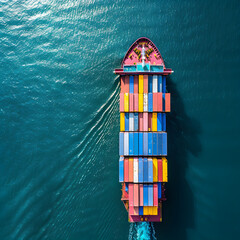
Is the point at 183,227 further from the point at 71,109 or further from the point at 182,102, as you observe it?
Answer: the point at 71,109

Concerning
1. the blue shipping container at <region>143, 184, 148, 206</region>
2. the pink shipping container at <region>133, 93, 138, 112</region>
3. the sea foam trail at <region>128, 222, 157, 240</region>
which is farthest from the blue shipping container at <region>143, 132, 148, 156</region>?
the sea foam trail at <region>128, 222, 157, 240</region>

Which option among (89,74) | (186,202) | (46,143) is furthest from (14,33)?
(186,202)

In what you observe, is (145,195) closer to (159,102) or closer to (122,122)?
(122,122)

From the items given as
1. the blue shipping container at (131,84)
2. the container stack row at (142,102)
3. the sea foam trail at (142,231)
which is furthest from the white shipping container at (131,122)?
the sea foam trail at (142,231)

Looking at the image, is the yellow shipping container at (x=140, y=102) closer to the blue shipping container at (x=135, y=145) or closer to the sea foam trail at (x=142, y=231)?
the blue shipping container at (x=135, y=145)

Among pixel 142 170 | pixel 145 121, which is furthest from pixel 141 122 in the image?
pixel 142 170

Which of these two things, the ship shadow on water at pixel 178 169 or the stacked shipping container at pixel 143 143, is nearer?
the stacked shipping container at pixel 143 143
